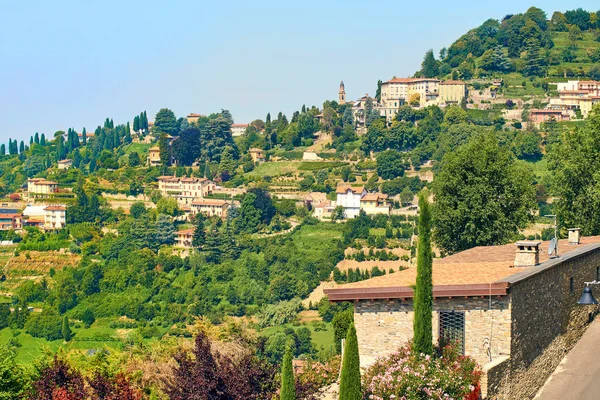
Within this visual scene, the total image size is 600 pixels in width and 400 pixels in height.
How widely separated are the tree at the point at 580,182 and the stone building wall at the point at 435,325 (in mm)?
17123

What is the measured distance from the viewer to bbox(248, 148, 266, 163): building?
470 ft

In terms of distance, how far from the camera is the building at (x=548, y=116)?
130 m

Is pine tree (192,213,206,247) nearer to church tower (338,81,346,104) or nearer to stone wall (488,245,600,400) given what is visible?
church tower (338,81,346,104)

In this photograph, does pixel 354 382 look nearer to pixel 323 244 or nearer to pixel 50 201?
pixel 323 244

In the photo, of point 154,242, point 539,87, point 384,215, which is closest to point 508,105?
point 539,87

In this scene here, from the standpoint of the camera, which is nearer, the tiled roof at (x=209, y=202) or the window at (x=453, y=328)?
the window at (x=453, y=328)

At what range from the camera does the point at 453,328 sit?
1931cm

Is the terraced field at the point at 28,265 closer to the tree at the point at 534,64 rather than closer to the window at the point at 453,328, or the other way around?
the tree at the point at 534,64

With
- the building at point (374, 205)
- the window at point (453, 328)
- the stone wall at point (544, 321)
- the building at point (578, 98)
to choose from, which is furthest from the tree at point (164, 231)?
the window at point (453, 328)

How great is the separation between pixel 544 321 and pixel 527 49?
455 ft

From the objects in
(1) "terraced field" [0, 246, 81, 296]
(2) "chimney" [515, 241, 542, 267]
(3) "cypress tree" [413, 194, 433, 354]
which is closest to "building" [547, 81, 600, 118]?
(1) "terraced field" [0, 246, 81, 296]

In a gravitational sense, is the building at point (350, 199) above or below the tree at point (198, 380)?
below

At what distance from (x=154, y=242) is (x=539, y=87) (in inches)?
2246

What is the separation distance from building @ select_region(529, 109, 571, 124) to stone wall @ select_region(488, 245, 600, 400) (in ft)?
358
